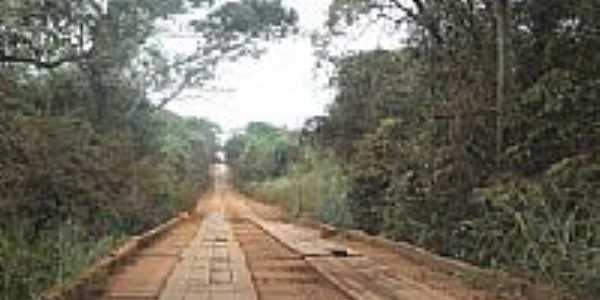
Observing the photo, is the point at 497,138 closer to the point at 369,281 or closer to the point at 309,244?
the point at 369,281

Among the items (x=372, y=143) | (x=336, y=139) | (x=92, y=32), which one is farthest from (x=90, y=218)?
(x=336, y=139)

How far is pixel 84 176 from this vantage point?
19.1 meters

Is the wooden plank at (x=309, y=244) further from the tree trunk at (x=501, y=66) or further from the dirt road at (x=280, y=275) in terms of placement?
the tree trunk at (x=501, y=66)

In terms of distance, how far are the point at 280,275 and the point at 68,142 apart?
294 inches

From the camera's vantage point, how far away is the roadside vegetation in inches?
461

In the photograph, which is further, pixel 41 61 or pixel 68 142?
pixel 68 142

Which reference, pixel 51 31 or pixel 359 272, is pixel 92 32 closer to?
pixel 51 31

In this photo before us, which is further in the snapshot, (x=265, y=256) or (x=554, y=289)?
(x=265, y=256)

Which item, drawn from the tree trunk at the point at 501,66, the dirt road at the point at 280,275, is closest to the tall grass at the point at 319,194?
the dirt road at the point at 280,275

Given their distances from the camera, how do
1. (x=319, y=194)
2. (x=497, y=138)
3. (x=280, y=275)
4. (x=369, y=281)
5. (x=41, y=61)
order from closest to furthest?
1. (x=369, y=281)
2. (x=280, y=275)
3. (x=497, y=138)
4. (x=41, y=61)
5. (x=319, y=194)

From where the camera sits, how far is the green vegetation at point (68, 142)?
1436 cm

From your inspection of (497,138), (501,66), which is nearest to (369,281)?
(497,138)

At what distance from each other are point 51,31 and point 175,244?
18.0 feet

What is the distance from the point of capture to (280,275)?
13086 mm
